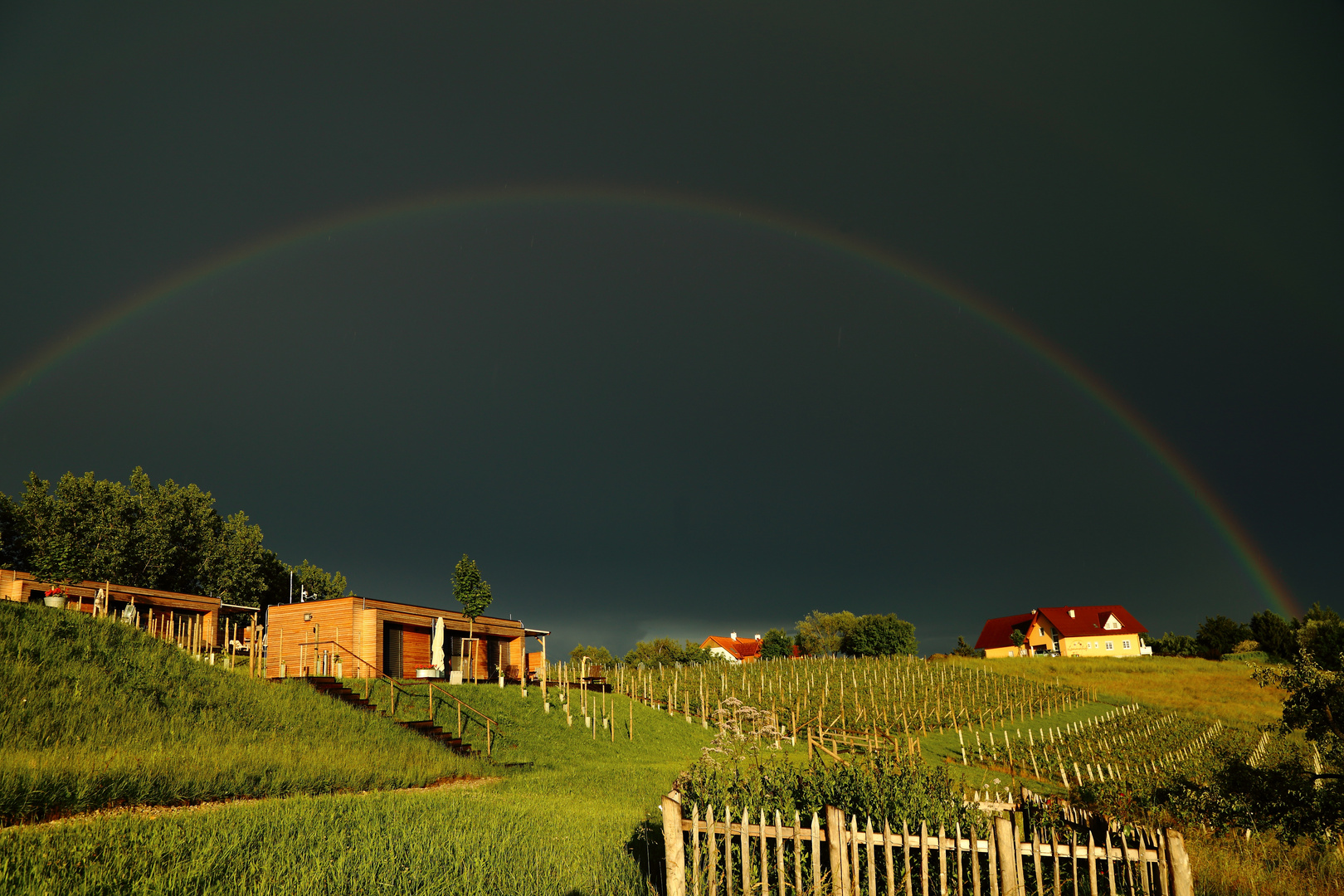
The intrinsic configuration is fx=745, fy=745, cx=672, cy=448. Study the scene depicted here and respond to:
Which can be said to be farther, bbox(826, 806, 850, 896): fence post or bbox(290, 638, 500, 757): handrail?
bbox(290, 638, 500, 757): handrail

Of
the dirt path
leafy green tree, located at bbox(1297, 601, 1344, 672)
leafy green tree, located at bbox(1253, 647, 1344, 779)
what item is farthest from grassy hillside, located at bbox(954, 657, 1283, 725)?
the dirt path

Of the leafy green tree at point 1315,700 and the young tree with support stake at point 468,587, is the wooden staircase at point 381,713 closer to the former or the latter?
the young tree with support stake at point 468,587

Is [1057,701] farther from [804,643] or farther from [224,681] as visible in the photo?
[804,643]

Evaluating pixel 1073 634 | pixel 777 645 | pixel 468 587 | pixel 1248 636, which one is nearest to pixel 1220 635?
pixel 1248 636

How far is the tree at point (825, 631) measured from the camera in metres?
107

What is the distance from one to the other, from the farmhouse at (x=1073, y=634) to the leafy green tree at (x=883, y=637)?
1288 centimetres

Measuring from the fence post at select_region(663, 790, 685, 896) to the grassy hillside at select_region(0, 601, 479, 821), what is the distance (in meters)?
10.0

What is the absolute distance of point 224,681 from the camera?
2155 cm

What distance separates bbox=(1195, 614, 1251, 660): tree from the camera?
85.9 m

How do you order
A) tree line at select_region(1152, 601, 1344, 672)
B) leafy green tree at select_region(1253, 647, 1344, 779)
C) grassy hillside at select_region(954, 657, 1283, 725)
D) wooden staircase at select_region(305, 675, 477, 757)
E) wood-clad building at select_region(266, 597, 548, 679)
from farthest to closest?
tree line at select_region(1152, 601, 1344, 672) < grassy hillside at select_region(954, 657, 1283, 725) < wood-clad building at select_region(266, 597, 548, 679) < wooden staircase at select_region(305, 675, 477, 757) < leafy green tree at select_region(1253, 647, 1344, 779)

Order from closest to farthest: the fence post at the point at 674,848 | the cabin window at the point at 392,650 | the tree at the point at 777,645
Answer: the fence post at the point at 674,848 → the cabin window at the point at 392,650 → the tree at the point at 777,645

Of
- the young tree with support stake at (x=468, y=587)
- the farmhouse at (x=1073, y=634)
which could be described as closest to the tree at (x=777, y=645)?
the farmhouse at (x=1073, y=634)

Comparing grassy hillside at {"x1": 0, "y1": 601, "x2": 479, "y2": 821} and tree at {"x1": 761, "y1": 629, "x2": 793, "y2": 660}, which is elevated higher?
grassy hillside at {"x1": 0, "y1": 601, "x2": 479, "y2": 821}

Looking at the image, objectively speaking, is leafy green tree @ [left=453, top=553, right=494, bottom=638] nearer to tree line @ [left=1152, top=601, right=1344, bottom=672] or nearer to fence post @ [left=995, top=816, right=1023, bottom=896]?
fence post @ [left=995, top=816, right=1023, bottom=896]
